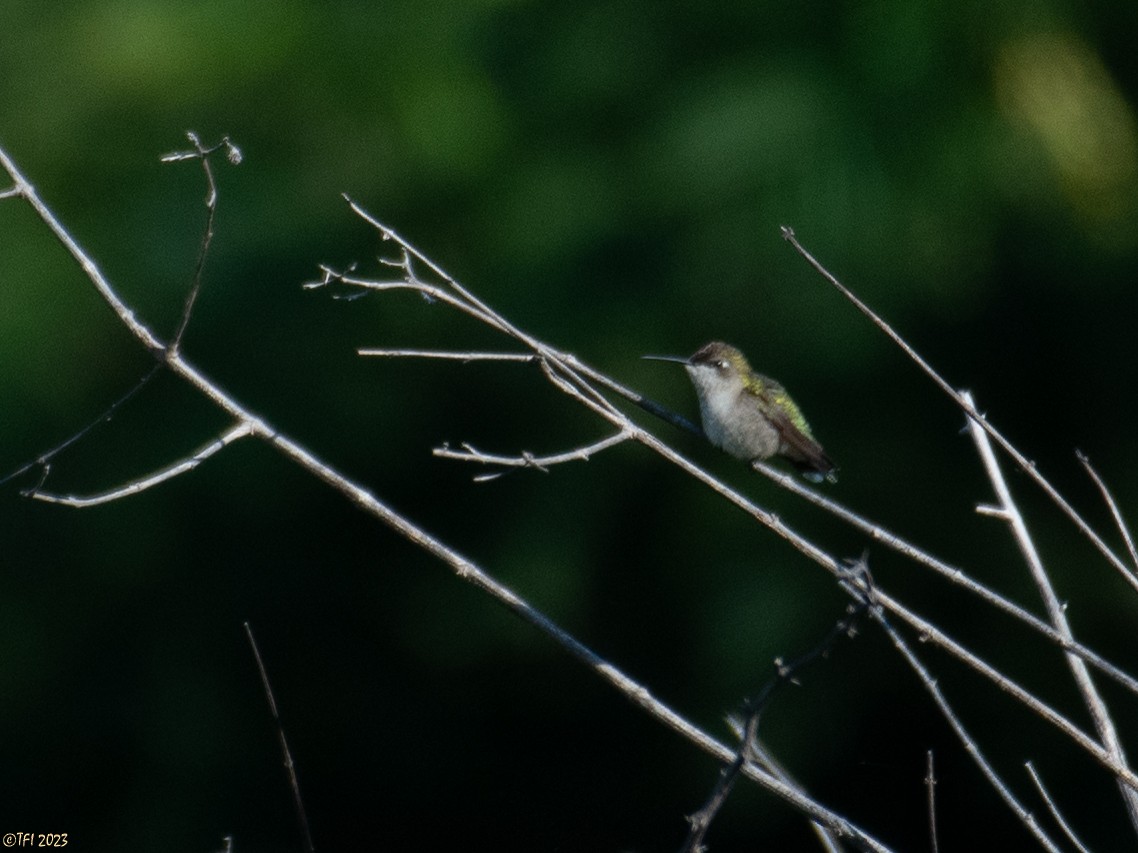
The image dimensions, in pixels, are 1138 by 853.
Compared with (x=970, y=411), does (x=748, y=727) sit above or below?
below

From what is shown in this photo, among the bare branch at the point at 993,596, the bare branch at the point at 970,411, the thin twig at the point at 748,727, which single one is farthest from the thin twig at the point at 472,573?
the bare branch at the point at 970,411

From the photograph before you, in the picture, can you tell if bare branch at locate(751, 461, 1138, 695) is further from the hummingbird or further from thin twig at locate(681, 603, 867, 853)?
the hummingbird

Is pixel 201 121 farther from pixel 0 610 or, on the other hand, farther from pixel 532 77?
pixel 0 610

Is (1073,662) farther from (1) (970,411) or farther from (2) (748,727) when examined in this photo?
(2) (748,727)

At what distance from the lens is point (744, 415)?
166 inches

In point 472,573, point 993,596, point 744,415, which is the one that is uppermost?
point 744,415

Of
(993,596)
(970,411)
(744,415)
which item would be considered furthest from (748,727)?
(744,415)

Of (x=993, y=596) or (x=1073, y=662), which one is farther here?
(x=1073, y=662)

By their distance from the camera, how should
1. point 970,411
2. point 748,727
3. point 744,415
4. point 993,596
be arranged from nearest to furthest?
point 748,727 → point 993,596 → point 970,411 → point 744,415

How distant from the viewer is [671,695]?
20.1 feet

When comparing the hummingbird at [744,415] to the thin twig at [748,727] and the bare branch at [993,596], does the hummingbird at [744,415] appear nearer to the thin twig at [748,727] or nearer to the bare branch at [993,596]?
the bare branch at [993,596]

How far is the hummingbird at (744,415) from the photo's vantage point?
163 inches

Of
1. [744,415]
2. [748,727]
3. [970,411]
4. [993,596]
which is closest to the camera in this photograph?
[748,727]

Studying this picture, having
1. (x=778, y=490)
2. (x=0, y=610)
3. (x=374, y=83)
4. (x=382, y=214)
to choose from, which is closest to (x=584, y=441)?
(x=778, y=490)
